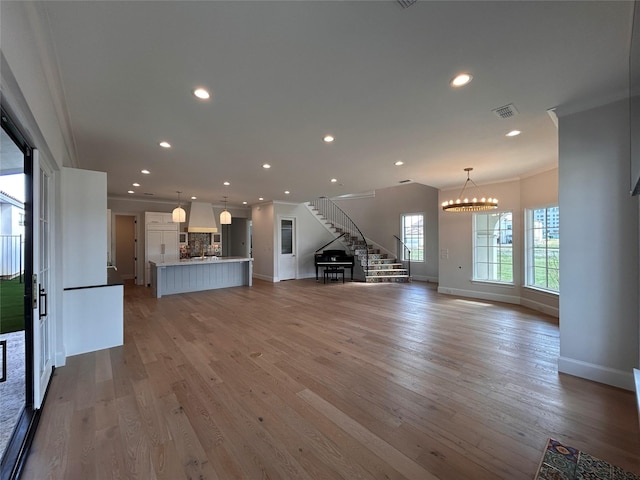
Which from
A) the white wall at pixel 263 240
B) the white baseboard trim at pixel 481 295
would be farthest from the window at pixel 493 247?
the white wall at pixel 263 240

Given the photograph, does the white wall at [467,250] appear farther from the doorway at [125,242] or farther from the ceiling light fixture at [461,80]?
the doorway at [125,242]

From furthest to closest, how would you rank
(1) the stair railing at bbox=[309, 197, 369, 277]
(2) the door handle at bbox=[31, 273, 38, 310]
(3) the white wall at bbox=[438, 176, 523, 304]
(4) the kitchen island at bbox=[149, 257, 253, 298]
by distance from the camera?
(1) the stair railing at bbox=[309, 197, 369, 277] < (4) the kitchen island at bbox=[149, 257, 253, 298] < (3) the white wall at bbox=[438, 176, 523, 304] < (2) the door handle at bbox=[31, 273, 38, 310]

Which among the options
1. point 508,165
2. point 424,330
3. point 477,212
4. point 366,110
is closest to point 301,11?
point 366,110

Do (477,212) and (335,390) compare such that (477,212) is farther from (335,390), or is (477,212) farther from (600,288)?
(335,390)

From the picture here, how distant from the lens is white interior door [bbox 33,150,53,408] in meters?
2.21

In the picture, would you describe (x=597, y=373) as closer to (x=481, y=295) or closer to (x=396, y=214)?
(x=481, y=295)

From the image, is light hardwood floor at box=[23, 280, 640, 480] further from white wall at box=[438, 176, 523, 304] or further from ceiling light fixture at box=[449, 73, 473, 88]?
ceiling light fixture at box=[449, 73, 473, 88]

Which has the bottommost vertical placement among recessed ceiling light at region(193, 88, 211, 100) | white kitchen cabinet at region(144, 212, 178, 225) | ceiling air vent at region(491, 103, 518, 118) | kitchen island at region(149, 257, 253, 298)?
Answer: kitchen island at region(149, 257, 253, 298)

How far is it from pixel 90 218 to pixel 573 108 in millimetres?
5842

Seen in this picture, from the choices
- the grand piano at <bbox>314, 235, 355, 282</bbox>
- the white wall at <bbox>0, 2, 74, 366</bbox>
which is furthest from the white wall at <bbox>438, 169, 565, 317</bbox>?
the white wall at <bbox>0, 2, 74, 366</bbox>

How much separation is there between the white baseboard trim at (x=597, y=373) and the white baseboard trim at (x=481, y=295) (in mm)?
3580

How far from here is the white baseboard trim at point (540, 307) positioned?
5008 millimetres

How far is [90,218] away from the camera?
3.61 m

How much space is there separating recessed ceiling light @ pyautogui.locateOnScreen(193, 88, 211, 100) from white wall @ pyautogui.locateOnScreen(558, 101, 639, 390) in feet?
12.2
